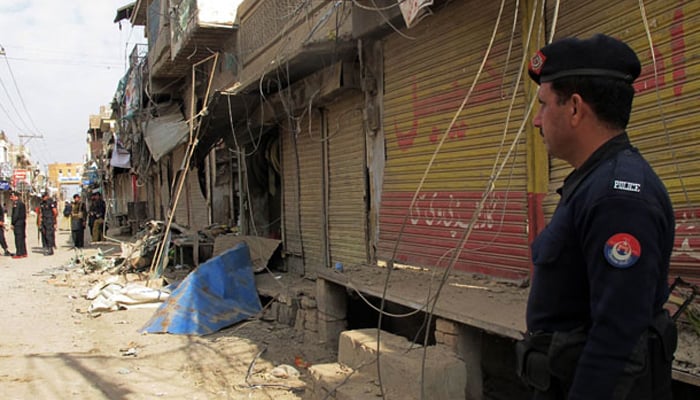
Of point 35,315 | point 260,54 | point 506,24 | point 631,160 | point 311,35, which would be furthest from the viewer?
point 260,54

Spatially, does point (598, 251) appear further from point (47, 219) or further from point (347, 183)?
point (47, 219)

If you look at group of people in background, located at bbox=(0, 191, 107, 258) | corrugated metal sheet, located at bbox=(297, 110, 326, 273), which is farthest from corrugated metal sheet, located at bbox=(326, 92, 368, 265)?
group of people in background, located at bbox=(0, 191, 107, 258)

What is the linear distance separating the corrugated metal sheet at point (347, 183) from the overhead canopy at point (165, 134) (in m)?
→ 4.62

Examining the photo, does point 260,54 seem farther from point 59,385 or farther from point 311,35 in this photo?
point 59,385

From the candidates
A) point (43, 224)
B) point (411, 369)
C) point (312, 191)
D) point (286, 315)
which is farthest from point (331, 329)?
point (43, 224)

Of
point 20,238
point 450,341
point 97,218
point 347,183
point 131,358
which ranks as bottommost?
point 131,358

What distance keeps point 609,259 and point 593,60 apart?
1.83ft

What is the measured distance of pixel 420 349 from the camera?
380 cm

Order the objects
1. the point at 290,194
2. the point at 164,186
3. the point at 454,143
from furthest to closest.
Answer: the point at 164,186, the point at 290,194, the point at 454,143

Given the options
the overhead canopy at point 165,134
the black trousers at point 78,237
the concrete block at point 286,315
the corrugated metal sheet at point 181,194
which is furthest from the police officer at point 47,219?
the concrete block at point 286,315

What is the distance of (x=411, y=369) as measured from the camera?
338 cm

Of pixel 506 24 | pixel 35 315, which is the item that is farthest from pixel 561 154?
pixel 35 315

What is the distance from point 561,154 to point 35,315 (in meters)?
8.74

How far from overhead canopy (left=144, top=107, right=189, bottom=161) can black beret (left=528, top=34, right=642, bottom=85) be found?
34.2 ft
